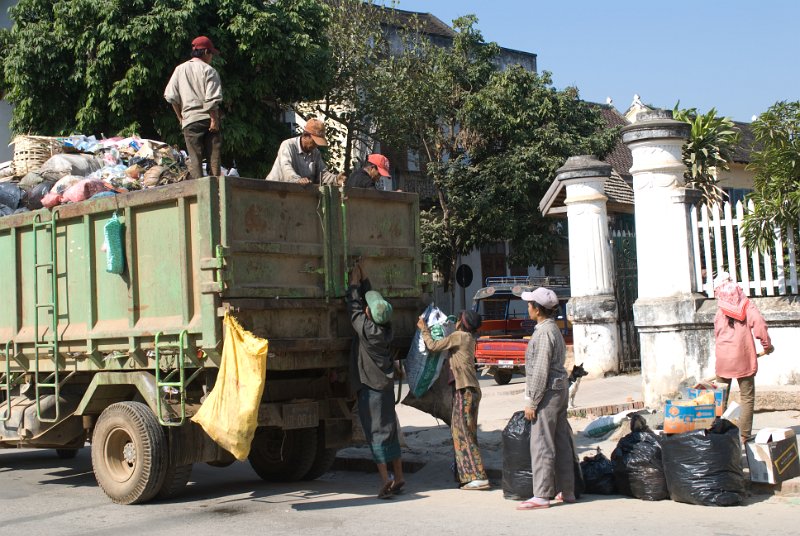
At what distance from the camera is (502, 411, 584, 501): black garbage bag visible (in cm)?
698

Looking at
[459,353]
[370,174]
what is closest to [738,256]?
[459,353]

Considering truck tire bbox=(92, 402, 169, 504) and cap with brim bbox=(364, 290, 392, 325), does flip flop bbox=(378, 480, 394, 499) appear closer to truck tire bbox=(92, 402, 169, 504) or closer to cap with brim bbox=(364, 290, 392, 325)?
cap with brim bbox=(364, 290, 392, 325)

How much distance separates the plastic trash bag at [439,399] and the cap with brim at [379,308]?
1.04 m

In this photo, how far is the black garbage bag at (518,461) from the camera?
275 inches

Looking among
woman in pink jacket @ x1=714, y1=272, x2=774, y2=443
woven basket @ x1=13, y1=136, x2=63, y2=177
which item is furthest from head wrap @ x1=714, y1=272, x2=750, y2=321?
woven basket @ x1=13, y1=136, x2=63, y2=177

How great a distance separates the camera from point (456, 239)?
26469mm

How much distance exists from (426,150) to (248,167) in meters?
8.88

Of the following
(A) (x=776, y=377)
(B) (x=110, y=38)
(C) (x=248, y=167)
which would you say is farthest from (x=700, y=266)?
(B) (x=110, y=38)

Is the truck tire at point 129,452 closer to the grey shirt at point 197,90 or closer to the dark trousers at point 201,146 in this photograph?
the dark trousers at point 201,146

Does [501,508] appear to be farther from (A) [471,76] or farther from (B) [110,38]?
(A) [471,76]

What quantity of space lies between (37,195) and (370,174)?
342 cm

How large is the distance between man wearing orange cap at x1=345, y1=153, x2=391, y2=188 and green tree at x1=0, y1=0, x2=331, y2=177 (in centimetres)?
974

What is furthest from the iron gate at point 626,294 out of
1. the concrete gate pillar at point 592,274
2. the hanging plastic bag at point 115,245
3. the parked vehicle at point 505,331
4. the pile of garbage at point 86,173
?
the hanging plastic bag at point 115,245

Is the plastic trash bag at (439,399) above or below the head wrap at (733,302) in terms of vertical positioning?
below
